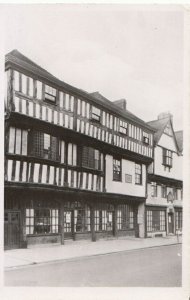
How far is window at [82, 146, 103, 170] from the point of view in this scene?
29.8 ft

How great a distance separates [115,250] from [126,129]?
9.68ft

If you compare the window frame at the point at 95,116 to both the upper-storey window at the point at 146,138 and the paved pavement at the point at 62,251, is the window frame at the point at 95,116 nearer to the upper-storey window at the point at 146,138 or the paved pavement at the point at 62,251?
the upper-storey window at the point at 146,138

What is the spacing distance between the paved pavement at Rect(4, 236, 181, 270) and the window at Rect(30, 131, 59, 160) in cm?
180

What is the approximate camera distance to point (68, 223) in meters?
9.31

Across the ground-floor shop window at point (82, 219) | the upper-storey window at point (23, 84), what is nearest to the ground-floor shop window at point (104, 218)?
the ground-floor shop window at point (82, 219)

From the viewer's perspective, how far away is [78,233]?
30.5 feet

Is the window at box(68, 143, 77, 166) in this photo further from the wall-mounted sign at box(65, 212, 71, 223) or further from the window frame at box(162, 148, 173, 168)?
the window frame at box(162, 148, 173, 168)

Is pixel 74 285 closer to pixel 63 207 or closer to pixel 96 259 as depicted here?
pixel 96 259

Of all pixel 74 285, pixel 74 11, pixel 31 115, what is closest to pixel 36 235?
pixel 31 115

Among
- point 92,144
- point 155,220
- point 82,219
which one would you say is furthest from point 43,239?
point 155,220

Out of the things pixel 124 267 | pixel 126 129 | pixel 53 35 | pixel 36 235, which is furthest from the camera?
pixel 126 129

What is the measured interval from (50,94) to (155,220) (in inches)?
214

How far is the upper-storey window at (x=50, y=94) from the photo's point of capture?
25.7ft

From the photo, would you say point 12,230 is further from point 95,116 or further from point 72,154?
point 95,116
